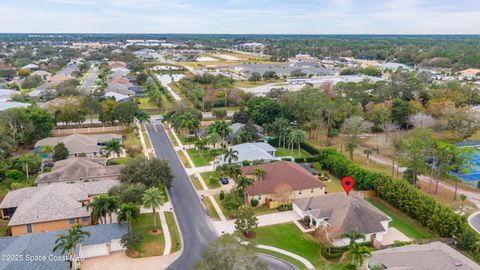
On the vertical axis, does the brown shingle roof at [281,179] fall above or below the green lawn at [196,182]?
above

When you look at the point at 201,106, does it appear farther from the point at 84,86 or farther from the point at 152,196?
the point at 152,196

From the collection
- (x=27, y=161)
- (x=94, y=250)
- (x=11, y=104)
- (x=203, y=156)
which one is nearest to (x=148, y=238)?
(x=94, y=250)

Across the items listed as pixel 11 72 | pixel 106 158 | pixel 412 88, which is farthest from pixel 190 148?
pixel 11 72

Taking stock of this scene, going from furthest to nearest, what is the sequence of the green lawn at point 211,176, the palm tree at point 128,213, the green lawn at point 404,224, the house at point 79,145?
the house at point 79,145, the green lawn at point 211,176, the green lawn at point 404,224, the palm tree at point 128,213

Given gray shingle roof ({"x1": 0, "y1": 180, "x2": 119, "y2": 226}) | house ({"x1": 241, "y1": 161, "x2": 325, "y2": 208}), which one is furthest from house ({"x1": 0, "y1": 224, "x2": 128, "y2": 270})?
house ({"x1": 241, "y1": 161, "x2": 325, "y2": 208})

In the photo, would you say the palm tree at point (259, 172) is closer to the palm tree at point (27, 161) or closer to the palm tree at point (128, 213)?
the palm tree at point (128, 213)

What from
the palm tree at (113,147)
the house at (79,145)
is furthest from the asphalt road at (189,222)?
the house at (79,145)

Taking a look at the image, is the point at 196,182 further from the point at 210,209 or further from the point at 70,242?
the point at 70,242

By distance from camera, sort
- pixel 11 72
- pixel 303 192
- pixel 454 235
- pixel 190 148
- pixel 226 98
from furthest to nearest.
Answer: pixel 11 72, pixel 226 98, pixel 190 148, pixel 303 192, pixel 454 235
